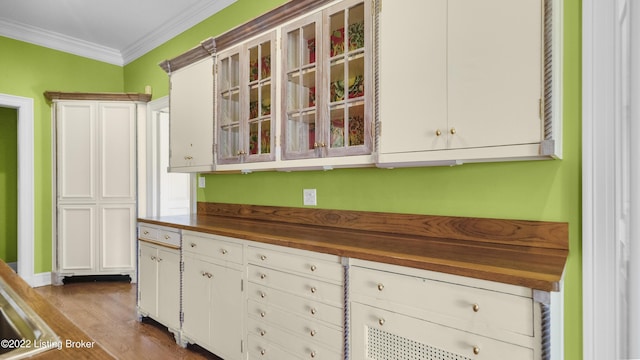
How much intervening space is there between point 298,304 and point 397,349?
1.88 ft

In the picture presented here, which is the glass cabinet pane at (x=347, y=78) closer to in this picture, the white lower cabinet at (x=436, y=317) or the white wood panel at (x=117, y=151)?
the white lower cabinet at (x=436, y=317)

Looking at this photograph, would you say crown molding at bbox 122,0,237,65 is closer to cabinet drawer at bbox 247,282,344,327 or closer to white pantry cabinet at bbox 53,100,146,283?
white pantry cabinet at bbox 53,100,146,283

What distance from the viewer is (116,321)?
3094 mm

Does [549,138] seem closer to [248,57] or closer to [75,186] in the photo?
[248,57]

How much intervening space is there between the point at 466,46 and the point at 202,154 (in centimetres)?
211

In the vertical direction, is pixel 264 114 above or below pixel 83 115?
below

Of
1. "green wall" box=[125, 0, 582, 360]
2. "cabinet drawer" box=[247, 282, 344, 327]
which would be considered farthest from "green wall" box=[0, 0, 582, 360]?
"cabinet drawer" box=[247, 282, 344, 327]

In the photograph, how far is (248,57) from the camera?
2586 millimetres

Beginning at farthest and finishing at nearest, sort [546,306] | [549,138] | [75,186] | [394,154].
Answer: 1. [75,186]
2. [394,154]
3. [549,138]
4. [546,306]

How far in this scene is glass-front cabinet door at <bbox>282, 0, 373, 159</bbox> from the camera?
6.41 feet

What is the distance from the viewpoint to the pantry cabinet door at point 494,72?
1385 mm

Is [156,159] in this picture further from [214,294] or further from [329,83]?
[329,83]

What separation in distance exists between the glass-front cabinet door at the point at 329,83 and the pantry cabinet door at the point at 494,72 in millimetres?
465
